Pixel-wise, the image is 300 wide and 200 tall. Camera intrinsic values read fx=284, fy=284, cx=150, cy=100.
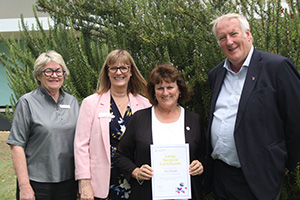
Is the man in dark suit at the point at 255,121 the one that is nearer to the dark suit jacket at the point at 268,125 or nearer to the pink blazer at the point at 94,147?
the dark suit jacket at the point at 268,125

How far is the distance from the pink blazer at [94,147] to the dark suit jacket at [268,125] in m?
1.19

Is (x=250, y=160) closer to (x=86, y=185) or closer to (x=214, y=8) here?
(x=86, y=185)

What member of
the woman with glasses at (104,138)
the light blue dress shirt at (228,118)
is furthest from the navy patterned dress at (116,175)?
the light blue dress shirt at (228,118)

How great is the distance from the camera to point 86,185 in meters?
2.64

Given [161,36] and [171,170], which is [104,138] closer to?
[171,170]

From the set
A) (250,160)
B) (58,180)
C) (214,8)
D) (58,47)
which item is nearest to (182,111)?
(250,160)

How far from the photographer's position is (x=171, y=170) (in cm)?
231

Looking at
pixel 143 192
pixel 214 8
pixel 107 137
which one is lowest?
pixel 143 192

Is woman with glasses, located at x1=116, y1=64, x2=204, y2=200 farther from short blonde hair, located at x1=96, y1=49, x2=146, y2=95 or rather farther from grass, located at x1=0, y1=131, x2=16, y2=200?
grass, located at x1=0, y1=131, x2=16, y2=200

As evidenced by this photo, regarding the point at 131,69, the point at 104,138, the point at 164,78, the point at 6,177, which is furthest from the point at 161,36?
the point at 6,177

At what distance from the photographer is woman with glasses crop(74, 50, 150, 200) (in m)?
2.63

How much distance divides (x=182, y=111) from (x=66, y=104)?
46.6 inches

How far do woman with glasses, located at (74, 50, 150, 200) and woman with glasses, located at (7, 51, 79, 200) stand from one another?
16cm

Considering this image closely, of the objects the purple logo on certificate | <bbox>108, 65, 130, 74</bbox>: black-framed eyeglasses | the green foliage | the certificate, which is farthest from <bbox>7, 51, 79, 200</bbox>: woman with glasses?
the purple logo on certificate
